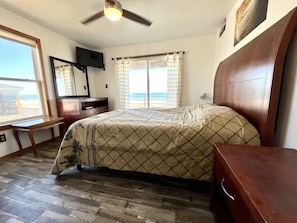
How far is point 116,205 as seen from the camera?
1309mm

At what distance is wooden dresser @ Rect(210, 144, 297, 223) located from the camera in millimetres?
473

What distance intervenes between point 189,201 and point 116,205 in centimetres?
70

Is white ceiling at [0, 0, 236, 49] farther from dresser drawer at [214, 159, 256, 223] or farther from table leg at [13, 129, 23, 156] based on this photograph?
dresser drawer at [214, 159, 256, 223]

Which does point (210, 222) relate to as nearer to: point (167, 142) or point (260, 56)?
point (167, 142)

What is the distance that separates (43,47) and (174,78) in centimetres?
302

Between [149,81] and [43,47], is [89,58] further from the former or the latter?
[149,81]

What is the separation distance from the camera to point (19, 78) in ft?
8.34

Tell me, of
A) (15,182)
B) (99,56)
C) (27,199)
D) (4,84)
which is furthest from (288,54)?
(99,56)

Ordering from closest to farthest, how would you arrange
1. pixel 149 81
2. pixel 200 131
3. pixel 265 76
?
pixel 265 76 → pixel 200 131 → pixel 149 81

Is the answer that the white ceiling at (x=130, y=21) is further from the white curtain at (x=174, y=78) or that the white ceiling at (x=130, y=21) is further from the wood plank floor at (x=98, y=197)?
the wood plank floor at (x=98, y=197)

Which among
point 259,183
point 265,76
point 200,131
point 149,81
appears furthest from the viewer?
point 149,81

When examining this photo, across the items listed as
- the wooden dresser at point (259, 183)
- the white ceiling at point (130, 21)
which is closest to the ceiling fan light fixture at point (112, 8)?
the white ceiling at point (130, 21)

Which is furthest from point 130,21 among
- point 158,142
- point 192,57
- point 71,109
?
point 158,142

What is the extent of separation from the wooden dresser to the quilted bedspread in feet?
0.91
